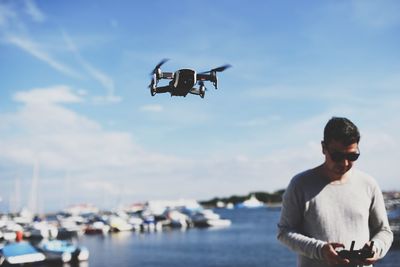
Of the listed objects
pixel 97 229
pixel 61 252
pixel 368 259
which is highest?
pixel 368 259

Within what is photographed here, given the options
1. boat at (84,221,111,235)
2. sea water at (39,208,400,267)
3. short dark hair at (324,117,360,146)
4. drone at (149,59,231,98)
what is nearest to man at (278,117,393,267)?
short dark hair at (324,117,360,146)

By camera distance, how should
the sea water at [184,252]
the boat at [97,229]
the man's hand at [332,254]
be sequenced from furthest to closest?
the boat at [97,229] → the sea water at [184,252] → the man's hand at [332,254]

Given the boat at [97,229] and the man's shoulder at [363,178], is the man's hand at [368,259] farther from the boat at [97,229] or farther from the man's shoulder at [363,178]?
the boat at [97,229]

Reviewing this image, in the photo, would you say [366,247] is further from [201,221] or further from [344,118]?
[201,221]

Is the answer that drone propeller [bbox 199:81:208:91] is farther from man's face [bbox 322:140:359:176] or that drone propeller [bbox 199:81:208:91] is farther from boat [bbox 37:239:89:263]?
boat [bbox 37:239:89:263]

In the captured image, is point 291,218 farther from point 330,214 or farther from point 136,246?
point 136,246

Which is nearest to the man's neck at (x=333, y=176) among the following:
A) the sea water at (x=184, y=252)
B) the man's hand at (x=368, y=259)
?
the man's hand at (x=368, y=259)

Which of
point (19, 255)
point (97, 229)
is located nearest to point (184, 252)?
point (19, 255)
